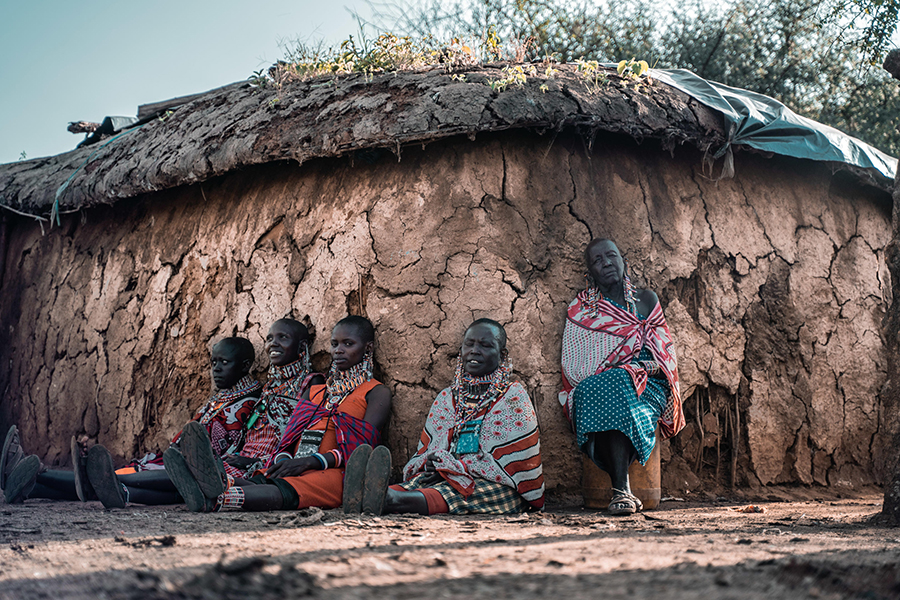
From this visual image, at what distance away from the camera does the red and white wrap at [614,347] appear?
382 centimetres

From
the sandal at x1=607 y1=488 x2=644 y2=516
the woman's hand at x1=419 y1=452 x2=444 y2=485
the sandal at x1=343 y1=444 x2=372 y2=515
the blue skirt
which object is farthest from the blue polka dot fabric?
the sandal at x1=343 y1=444 x2=372 y2=515

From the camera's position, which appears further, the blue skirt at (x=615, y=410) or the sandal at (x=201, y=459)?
the blue skirt at (x=615, y=410)

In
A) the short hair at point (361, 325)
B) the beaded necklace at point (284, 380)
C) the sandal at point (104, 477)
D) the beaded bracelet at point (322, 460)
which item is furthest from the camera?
the beaded necklace at point (284, 380)

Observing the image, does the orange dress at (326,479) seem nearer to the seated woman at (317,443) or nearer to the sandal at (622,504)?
the seated woman at (317,443)

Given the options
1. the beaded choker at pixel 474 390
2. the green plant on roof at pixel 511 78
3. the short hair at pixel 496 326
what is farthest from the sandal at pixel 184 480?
the green plant on roof at pixel 511 78

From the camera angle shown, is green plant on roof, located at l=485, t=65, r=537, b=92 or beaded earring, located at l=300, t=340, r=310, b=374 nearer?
green plant on roof, located at l=485, t=65, r=537, b=92

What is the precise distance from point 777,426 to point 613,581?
10.8ft

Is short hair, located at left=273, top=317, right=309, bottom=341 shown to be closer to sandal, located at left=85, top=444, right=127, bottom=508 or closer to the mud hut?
the mud hut

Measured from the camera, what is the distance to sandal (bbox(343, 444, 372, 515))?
3.11 m

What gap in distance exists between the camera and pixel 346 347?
13.1ft

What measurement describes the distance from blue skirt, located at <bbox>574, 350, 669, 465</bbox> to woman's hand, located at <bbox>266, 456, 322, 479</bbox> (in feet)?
4.34

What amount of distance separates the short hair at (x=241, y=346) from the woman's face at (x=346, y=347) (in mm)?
711

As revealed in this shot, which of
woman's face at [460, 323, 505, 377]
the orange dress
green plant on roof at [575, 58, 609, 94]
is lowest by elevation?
the orange dress

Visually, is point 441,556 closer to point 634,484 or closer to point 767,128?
point 634,484
